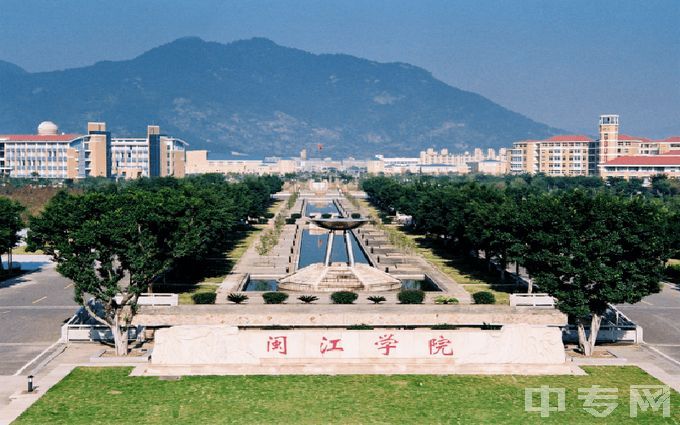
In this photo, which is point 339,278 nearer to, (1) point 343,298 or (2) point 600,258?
(1) point 343,298

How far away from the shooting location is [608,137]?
560 ft

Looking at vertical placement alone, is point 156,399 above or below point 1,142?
below

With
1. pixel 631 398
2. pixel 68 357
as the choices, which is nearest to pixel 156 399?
pixel 68 357

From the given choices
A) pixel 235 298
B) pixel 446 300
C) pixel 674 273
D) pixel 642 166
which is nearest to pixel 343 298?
pixel 446 300

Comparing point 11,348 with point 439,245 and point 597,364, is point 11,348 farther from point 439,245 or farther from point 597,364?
point 439,245

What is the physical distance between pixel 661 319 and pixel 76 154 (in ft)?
459

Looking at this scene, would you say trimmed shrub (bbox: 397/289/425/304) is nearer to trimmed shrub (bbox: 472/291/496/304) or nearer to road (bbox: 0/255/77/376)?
trimmed shrub (bbox: 472/291/496/304)

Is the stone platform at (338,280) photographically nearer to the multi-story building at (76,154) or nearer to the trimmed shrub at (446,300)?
the trimmed shrub at (446,300)

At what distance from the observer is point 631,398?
2452cm

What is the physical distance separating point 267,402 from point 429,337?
250 inches

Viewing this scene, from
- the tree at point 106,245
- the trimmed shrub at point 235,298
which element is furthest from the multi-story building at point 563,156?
the tree at point 106,245

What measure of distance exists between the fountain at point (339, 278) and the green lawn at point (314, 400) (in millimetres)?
17163

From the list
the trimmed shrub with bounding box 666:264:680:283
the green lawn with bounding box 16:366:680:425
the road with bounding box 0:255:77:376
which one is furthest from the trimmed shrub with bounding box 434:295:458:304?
the road with bounding box 0:255:77:376

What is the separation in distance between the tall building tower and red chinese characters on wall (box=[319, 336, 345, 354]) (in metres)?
154
